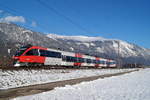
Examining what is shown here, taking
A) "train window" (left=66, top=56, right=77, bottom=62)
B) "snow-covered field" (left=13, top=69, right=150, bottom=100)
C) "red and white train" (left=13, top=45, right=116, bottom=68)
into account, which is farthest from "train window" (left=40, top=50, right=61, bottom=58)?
"snow-covered field" (left=13, top=69, right=150, bottom=100)

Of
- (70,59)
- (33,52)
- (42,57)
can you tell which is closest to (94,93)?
(33,52)

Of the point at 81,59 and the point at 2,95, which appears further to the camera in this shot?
the point at 81,59

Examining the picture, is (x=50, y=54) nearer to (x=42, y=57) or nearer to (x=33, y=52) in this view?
(x=42, y=57)

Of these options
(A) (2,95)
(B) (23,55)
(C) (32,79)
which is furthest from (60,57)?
(A) (2,95)

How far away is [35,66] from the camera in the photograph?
113ft

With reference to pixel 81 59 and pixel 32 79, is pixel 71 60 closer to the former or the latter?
pixel 81 59

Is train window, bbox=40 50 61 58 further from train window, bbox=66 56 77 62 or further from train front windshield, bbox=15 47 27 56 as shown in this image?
train window, bbox=66 56 77 62

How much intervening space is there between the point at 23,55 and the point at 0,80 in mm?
13844

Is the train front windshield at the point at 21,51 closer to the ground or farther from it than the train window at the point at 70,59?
farther from it

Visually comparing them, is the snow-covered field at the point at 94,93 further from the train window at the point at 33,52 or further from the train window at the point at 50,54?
the train window at the point at 50,54

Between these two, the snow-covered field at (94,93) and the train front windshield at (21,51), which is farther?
the train front windshield at (21,51)

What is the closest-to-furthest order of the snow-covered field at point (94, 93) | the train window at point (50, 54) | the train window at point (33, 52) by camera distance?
the snow-covered field at point (94, 93)
the train window at point (33, 52)
the train window at point (50, 54)

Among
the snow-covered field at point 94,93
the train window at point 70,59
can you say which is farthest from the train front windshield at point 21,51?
the snow-covered field at point 94,93

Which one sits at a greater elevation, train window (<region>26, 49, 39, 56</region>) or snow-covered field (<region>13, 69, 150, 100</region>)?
train window (<region>26, 49, 39, 56</region>)
